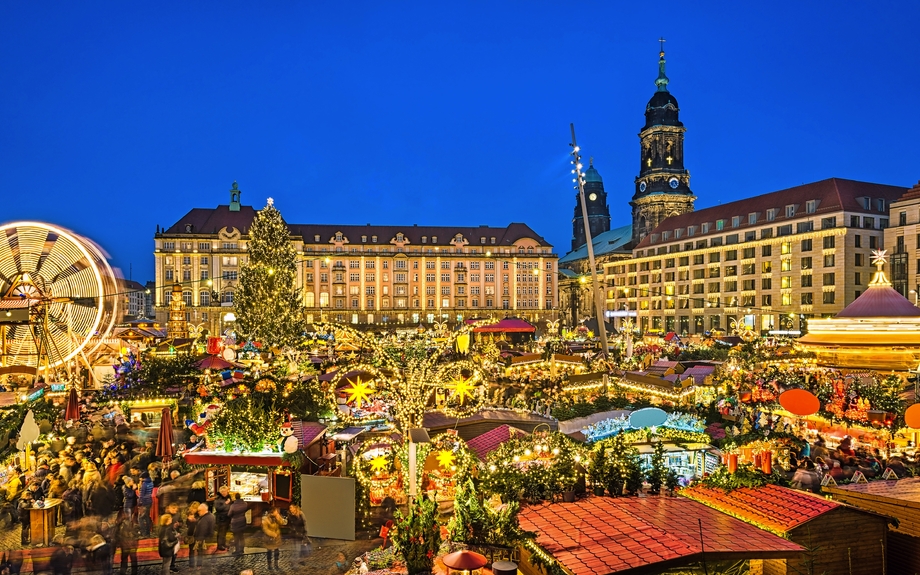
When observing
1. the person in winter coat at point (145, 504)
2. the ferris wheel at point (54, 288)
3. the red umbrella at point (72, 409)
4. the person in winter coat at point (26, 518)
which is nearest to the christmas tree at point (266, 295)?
the ferris wheel at point (54, 288)

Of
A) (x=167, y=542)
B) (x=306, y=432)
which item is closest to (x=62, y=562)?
(x=167, y=542)

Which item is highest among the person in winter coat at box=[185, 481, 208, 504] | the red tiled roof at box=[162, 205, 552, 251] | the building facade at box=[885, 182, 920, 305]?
the red tiled roof at box=[162, 205, 552, 251]

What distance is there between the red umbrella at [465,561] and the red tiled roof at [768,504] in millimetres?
3416

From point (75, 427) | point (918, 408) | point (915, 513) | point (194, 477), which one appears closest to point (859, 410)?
point (918, 408)

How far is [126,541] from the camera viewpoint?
11305mm

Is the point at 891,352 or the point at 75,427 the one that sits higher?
the point at 891,352

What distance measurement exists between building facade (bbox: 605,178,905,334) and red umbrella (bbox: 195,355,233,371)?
111 feet

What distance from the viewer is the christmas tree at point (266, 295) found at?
41.7m

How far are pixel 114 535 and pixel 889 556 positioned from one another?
470 inches

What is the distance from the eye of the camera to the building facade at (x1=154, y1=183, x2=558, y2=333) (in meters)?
89.2

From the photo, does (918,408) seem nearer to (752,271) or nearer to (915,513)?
(915,513)

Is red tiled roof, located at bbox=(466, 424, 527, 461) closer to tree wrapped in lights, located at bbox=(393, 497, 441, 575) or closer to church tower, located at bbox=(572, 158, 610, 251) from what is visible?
tree wrapped in lights, located at bbox=(393, 497, 441, 575)

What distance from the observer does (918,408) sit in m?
13.8

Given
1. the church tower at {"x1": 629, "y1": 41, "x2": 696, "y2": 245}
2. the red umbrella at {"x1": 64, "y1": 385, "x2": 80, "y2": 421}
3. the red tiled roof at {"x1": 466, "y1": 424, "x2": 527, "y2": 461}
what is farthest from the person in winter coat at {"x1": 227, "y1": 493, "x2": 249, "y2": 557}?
the church tower at {"x1": 629, "y1": 41, "x2": 696, "y2": 245}
